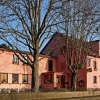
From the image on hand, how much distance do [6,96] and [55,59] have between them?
32.8 m

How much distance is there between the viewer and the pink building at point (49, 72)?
144 ft

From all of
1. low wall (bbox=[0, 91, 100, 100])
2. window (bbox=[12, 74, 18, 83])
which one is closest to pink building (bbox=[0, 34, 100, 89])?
window (bbox=[12, 74, 18, 83])

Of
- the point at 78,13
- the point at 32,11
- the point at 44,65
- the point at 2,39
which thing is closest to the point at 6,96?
the point at 2,39

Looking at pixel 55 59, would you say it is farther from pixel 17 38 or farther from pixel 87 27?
pixel 17 38

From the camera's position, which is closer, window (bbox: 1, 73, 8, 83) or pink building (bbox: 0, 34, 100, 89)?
window (bbox: 1, 73, 8, 83)

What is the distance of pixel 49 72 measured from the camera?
172ft

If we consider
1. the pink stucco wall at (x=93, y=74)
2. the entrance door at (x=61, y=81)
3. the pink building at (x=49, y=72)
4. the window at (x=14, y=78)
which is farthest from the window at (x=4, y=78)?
the pink stucco wall at (x=93, y=74)

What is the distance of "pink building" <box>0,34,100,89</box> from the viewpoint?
4391 cm

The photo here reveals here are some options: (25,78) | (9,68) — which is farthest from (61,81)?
(9,68)

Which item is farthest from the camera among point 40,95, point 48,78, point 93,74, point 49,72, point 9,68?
point 93,74

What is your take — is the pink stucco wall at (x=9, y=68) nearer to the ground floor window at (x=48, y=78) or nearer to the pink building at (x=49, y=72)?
the pink building at (x=49, y=72)

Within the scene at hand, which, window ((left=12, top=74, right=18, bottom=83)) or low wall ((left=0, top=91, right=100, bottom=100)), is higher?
window ((left=12, top=74, right=18, bottom=83))

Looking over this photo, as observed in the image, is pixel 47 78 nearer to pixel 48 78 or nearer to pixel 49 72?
pixel 48 78

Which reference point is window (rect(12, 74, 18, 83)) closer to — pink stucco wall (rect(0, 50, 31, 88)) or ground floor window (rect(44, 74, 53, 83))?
pink stucco wall (rect(0, 50, 31, 88))
